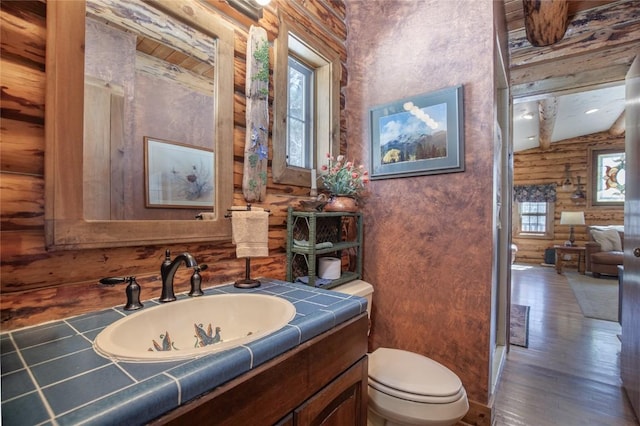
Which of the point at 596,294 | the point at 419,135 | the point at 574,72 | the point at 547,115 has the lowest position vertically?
the point at 596,294

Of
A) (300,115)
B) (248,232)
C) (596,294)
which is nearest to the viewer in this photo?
(248,232)

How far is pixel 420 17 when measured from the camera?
5.70 feet

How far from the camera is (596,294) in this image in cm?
420

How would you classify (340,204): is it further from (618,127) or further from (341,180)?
(618,127)

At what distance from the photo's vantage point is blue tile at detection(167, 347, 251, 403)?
0.53 meters

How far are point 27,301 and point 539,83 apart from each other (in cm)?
356

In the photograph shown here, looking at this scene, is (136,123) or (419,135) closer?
(136,123)

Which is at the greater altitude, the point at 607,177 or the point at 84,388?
the point at 607,177

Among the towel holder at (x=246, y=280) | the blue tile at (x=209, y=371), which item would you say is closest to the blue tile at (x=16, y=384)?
the blue tile at (x=209, y=371)

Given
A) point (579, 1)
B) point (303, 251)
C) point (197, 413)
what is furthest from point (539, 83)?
point (197, 413)

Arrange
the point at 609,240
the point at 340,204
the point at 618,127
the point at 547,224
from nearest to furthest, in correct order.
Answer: the point at 340,204, the point at 609,240, the point at 618,127, the point at 547,224

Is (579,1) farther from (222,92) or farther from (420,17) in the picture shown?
(222,92)

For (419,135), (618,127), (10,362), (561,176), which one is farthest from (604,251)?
(10,362)

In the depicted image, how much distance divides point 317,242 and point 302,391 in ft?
3.34
